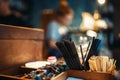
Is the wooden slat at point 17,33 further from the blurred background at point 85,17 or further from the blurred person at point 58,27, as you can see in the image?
the blurred person at point 58,27

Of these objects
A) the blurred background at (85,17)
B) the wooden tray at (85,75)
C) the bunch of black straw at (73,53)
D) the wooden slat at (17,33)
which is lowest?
the wooden tray at (85,75)

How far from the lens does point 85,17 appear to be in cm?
452

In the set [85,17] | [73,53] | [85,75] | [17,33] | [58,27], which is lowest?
[85,75]

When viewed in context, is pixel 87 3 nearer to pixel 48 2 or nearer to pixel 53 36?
pixel 48 2

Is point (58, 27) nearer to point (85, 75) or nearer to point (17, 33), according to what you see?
point (17, 33)

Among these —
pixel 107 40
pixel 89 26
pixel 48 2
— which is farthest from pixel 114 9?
pixel 48 2

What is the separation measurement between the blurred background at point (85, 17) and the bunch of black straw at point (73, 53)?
6.06 ft

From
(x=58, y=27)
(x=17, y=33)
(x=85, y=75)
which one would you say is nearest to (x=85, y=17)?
(x=58, y=27)

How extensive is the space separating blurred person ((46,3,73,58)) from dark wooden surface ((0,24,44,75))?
2.12 meters

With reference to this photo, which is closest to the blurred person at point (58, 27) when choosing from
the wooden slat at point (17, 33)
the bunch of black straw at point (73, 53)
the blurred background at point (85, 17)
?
the blurred background at point (85, 17)

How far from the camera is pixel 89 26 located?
449 centimetres

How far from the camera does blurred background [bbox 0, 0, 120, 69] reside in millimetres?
3547

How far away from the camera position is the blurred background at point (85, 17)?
11.6 feet

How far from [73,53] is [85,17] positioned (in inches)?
136
